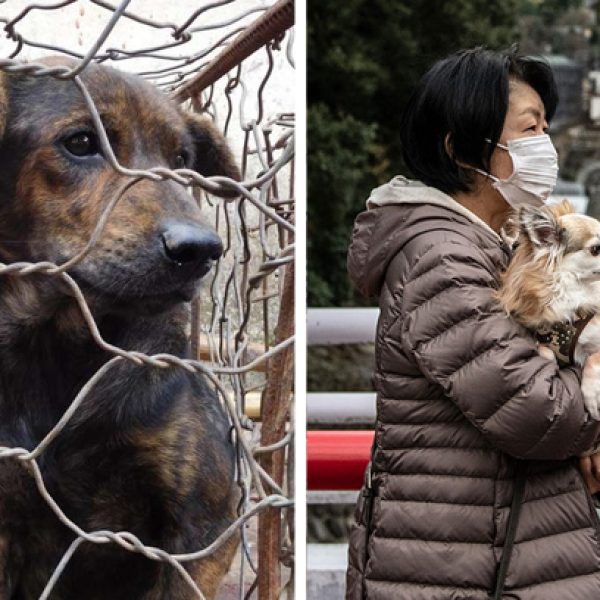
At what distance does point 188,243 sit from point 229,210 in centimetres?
11

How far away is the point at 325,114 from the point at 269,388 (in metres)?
4.93

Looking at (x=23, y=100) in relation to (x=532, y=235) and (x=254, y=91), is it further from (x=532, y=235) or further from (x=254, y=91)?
(x=532, y=235)

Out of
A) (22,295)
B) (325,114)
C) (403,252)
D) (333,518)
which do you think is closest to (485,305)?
(403,252)

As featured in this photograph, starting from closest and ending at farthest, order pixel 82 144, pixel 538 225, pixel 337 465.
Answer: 1. pixel 82 144
2. pixel 538 225
3. pixel 337 465

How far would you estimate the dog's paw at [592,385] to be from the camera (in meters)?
2.10

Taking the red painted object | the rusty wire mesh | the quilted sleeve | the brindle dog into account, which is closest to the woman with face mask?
the quilted sleeve

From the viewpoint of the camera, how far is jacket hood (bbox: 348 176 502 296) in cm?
223

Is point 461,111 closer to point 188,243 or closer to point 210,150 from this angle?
point 210,150

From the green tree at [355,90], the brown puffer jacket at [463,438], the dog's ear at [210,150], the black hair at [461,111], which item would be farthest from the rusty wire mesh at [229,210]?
the green tree at [355,90]

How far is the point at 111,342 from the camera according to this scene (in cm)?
204

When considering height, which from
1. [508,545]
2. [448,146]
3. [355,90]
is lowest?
[355,90]

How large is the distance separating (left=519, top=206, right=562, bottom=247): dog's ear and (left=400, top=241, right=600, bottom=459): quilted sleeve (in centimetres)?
13

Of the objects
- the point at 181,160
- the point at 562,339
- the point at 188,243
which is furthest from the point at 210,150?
the point at 562,339

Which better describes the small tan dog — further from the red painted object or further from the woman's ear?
the red painted object
